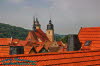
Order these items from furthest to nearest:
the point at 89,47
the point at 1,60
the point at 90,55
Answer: the point at 89,47, the point at 90,55, the point at 1,60

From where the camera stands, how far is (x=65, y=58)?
43.8 ft

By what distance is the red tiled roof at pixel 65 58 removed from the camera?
1228cm

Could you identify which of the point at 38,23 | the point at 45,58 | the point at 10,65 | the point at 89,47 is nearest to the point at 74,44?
the point at 89,47

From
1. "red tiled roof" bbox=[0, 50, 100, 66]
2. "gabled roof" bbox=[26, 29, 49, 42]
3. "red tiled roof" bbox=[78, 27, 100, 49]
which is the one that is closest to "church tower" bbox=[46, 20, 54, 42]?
"gabled roof" bbox=[26, 29, 49, 42]

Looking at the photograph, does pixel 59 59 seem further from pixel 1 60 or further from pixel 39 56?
pixel 1 60

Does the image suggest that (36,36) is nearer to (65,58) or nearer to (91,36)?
(91,36)

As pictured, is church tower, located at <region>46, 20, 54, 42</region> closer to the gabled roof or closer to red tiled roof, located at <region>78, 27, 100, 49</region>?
the gabled roof

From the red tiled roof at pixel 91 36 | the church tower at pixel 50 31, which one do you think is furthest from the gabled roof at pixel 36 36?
the red tiled roof at pixel 91 36

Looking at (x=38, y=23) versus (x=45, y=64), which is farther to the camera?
(x=38, y=23)

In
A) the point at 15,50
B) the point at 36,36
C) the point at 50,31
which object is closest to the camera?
the point at 15,50

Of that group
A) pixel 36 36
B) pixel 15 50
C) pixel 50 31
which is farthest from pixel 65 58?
pixel 50 31

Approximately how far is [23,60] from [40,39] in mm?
90318

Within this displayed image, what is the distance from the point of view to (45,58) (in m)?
12.6

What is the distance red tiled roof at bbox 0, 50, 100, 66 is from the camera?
40.3 feet
